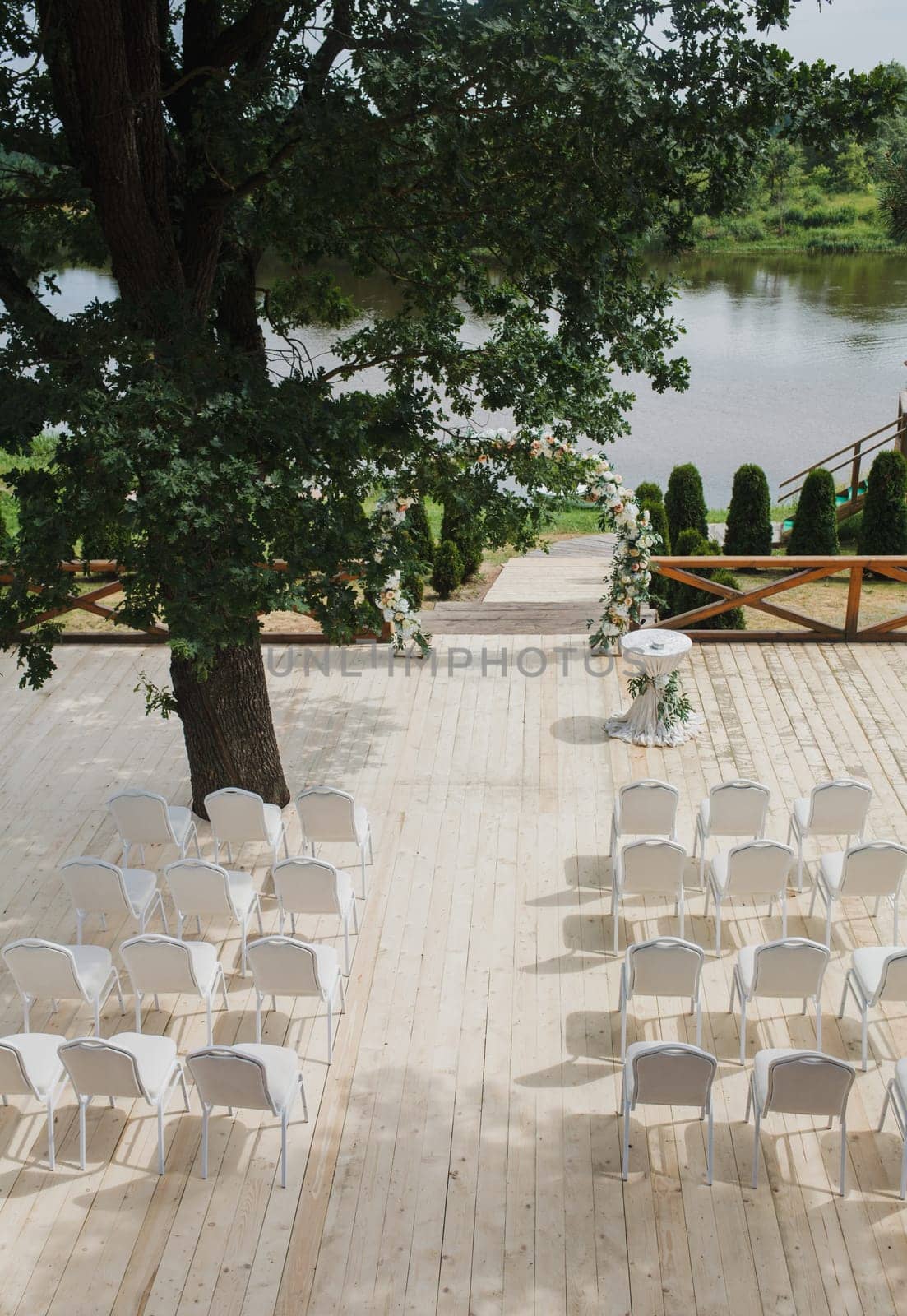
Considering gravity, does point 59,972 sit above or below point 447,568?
above

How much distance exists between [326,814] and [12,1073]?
2446mm

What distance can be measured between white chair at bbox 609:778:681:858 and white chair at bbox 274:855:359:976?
167cm

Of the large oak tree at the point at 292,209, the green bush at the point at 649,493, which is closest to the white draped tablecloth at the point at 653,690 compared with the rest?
the large oak tree at the point at 292,209

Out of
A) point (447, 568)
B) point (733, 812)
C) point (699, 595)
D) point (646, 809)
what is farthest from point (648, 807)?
point (447, 568)

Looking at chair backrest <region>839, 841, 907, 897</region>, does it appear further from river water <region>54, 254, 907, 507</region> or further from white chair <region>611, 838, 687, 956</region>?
river water <region>54, 254, 907, 507</region>

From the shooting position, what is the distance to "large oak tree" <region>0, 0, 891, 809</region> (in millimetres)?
5336

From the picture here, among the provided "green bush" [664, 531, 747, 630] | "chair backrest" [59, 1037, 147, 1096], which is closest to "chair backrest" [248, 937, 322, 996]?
"chair backrest" [59, 1037, 147, 1096]

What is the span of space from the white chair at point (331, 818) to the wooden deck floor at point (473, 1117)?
34 cm

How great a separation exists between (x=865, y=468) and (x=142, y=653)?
63.4ft

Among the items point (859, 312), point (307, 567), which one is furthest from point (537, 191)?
point (859, 312)

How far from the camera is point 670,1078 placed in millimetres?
4688

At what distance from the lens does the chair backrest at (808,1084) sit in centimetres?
451

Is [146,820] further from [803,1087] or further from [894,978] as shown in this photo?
[894,978]

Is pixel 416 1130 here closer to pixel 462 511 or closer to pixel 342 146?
pixel 462 511
